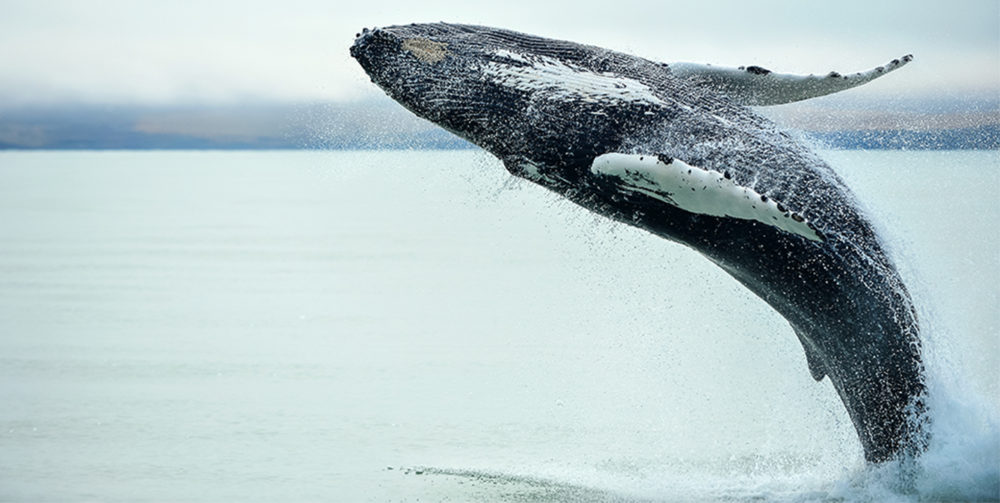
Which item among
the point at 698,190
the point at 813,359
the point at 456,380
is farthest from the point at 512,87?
the point at 456,380

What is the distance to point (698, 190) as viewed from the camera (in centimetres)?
442

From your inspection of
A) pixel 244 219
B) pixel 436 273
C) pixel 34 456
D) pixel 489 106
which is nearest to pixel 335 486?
pixel 34 456

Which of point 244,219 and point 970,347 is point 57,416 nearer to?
point 970,347

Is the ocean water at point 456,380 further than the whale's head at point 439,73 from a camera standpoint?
Yes

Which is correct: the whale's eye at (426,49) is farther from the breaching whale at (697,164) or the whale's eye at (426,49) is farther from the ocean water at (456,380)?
the ocean water at (456,380)

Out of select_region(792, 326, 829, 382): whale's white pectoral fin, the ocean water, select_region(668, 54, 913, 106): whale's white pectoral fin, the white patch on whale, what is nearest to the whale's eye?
the white patch on whale

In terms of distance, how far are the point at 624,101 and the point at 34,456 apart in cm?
408

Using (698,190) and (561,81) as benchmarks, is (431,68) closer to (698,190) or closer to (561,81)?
(561,81)

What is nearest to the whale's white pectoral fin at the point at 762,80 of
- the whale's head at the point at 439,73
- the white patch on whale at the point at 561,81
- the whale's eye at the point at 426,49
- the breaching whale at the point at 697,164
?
the breaching whale at the point at 697,164

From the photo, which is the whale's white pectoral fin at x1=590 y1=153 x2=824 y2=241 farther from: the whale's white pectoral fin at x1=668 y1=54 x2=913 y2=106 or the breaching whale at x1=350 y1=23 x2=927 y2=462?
the whale's white pectoral fin at x1=668 y1=54 x2=913 y2=106

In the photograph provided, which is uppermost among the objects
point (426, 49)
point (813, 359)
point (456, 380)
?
point (426, 49)

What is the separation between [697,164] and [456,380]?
4333 millimetres

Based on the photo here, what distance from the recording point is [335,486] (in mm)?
6129

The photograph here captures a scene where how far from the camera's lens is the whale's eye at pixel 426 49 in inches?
209
